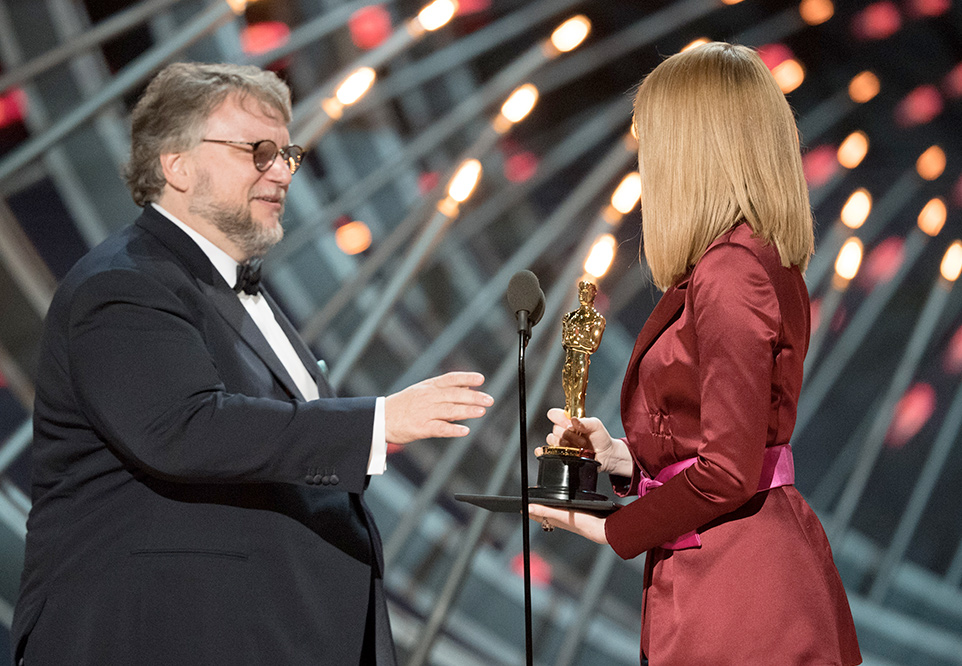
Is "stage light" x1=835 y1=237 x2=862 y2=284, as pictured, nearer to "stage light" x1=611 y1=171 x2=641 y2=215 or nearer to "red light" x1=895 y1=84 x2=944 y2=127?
"red light" x1=895 y1=84 x2=944 y2=127

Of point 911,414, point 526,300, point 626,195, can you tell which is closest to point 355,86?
point 626,195

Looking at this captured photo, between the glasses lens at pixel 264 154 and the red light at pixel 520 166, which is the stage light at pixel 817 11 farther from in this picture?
the glasses lens at pixel 264 154

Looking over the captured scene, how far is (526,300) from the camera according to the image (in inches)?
69.4

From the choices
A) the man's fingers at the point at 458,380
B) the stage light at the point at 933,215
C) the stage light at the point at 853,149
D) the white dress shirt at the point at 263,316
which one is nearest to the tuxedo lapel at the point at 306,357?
the white dress shirt at the point at 263,316

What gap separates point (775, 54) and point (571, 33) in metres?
1.25

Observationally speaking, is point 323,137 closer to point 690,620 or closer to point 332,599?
point 332,599

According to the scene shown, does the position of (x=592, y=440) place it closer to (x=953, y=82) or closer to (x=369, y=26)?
(x=369, y=26)

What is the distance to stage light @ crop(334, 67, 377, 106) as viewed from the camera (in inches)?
169

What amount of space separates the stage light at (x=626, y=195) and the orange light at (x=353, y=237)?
1418 millimetres

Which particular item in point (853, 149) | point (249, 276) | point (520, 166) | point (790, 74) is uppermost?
point (249, 276)

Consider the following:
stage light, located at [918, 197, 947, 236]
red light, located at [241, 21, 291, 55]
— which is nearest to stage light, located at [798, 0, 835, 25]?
stage light, located at [918, 197, 947, 236]

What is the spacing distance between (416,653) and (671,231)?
3.02 meters

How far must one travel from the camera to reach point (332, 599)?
195cm

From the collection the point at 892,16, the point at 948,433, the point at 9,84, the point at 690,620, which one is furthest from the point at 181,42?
the point at 948,433
